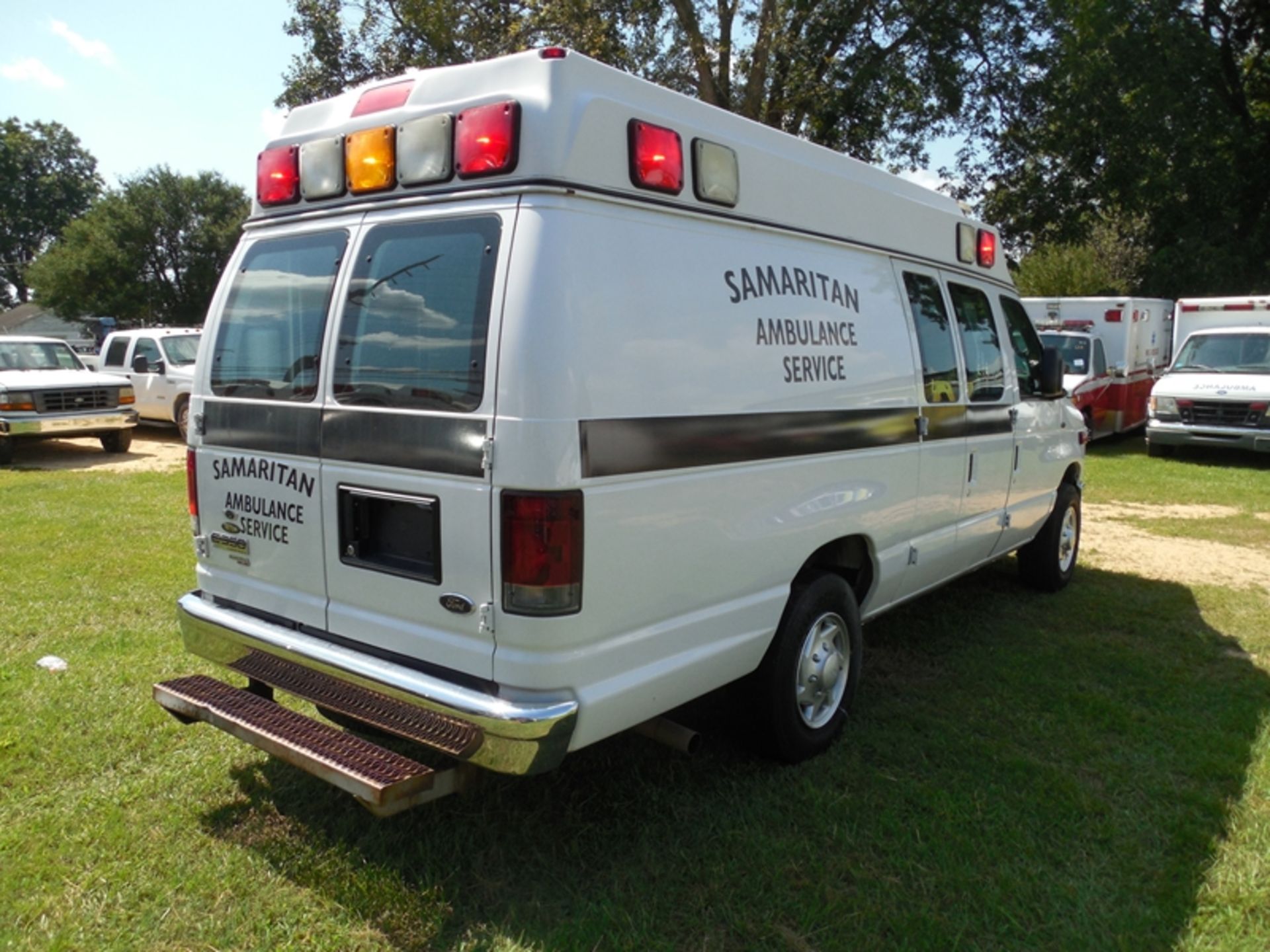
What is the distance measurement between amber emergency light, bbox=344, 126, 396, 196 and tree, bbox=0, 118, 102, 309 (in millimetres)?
82611

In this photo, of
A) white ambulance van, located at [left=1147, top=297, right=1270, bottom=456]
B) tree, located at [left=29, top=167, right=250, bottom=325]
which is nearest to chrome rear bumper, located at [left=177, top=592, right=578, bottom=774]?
white ambulance van, located at [left=1147, top=297, right=1270, bottom=456]

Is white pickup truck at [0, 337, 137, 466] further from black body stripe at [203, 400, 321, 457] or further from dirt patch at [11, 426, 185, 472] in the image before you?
black body stripe at [203, 400, 321, 457]

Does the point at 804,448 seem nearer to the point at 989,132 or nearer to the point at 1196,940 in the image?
the point at 1196,940

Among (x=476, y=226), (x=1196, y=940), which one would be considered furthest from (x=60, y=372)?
(x=1196, y=940)

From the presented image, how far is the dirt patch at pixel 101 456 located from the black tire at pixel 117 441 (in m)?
0.09

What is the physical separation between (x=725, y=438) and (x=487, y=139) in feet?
4.10

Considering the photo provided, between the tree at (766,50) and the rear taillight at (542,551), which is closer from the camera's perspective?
the rear taillight at (542,551)

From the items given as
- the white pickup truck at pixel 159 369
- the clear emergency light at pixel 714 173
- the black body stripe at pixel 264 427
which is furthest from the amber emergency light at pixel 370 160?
the white pickup truck at pixel 159 369

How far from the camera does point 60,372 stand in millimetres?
13609

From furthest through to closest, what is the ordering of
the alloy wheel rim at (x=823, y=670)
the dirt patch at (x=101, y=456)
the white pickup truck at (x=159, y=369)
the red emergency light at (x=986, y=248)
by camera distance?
1. the white pickup truck at (x=159, y=369)
2. the dirt patch at (x=101, y=456)
3. the red emergency light at (x=986, y=248)
4. the alloy wheel rim at (x=823, y=670)

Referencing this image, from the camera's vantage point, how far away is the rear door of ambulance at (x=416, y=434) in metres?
2.90

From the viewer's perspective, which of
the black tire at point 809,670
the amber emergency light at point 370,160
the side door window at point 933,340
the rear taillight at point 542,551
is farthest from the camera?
the side door window at point 933,340

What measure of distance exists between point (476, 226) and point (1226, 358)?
13916mm

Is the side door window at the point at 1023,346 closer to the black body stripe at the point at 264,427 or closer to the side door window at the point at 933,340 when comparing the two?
the side door window at the point at 933,340
